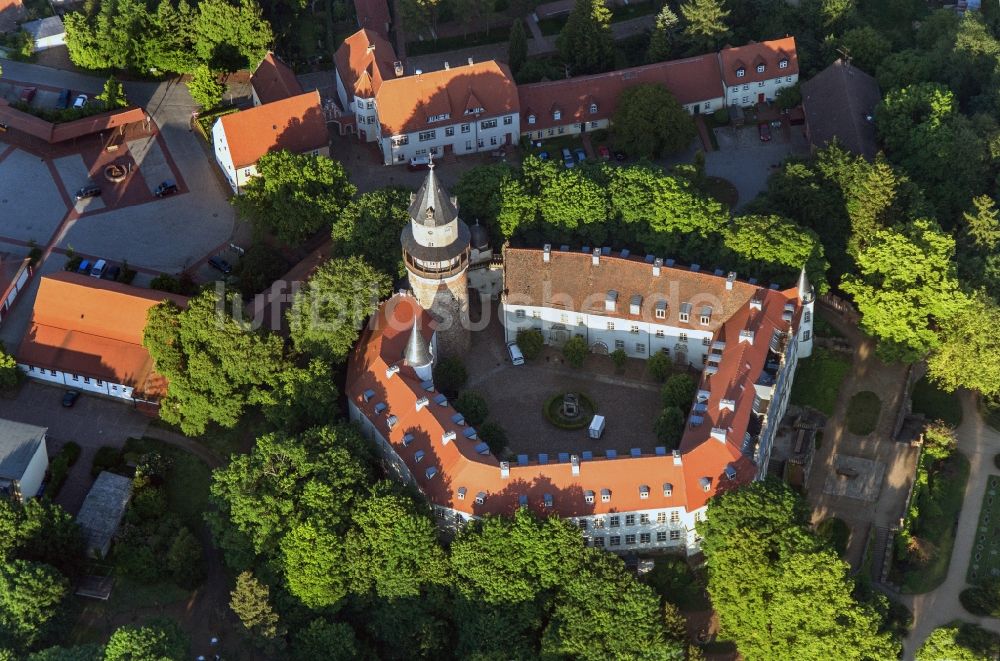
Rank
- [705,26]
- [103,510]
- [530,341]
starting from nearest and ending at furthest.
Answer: [103,510] < [530,341] < [705,26]

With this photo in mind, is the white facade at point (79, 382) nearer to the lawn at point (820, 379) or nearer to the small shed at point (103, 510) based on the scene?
the small shed at point (103, 510)

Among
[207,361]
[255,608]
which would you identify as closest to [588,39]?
[207,361]

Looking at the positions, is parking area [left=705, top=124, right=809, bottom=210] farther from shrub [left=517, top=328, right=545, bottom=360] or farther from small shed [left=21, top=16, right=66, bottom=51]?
small shed [left=21, top=16, right=66, bottom=51]

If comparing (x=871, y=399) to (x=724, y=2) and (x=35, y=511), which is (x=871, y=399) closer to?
(x=724, y=2)

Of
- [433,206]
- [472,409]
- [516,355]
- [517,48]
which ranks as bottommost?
[516,355]

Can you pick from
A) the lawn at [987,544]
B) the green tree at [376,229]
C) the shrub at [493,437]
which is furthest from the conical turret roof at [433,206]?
the lawn at [987,544]

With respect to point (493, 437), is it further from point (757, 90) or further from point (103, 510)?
point (757, 90)

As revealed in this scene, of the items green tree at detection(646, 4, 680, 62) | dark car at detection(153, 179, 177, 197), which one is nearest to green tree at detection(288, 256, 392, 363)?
dark car at detection(153, 179, 177, 197)
